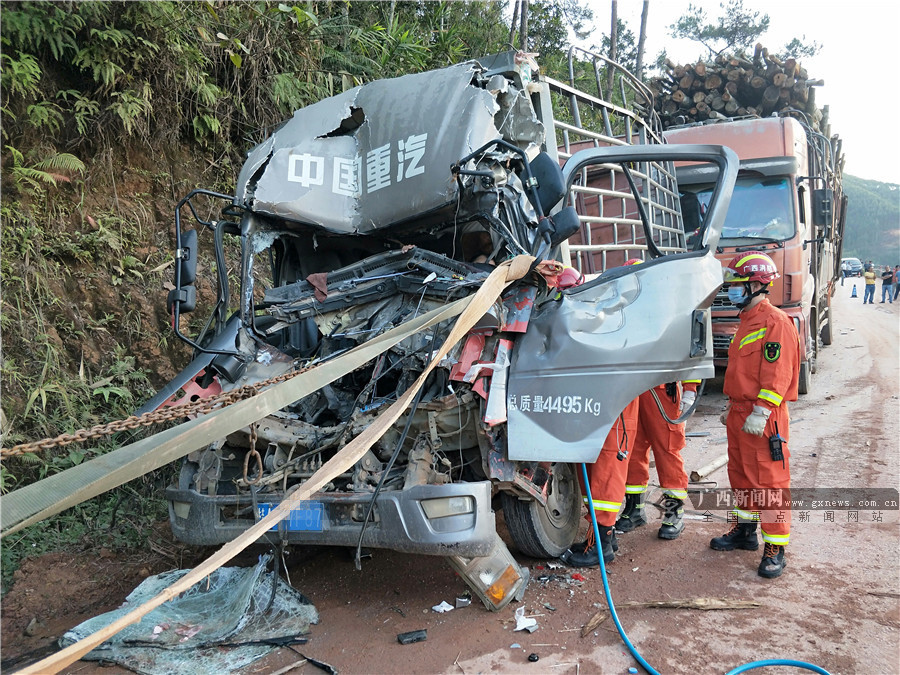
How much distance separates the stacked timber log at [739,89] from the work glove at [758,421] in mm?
7840

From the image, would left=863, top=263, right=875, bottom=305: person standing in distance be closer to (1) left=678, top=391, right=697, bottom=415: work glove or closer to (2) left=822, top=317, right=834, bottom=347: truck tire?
(2) left=822, top=317, right=834, bottom=347: truck tire

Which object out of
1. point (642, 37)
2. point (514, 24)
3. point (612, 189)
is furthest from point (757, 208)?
point (642, 37)

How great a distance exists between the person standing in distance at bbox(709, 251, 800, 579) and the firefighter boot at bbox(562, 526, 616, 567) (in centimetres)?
68

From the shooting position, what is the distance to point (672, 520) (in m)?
4.09

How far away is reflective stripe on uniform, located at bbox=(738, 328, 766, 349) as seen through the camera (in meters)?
3.86

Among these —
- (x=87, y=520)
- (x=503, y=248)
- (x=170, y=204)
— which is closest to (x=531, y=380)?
(x=503, y=248)

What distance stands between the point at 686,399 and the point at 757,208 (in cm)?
414

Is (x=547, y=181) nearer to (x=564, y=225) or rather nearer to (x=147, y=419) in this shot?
(x=564, y=225)

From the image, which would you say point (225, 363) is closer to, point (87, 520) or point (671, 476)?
point (87, 520)

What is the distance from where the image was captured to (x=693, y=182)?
7.21m

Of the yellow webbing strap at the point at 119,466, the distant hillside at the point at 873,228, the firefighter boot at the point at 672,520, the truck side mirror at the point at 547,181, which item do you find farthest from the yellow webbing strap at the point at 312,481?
the distant hillside at the point at 873,228

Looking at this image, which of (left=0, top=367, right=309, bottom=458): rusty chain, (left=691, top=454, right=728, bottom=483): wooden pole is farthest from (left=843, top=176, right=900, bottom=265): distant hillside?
(left=0, top=367, right=309, bottom=458): rusty chain

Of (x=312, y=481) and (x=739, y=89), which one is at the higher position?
(x=739, y=89)

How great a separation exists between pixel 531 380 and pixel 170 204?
15.1 ft
